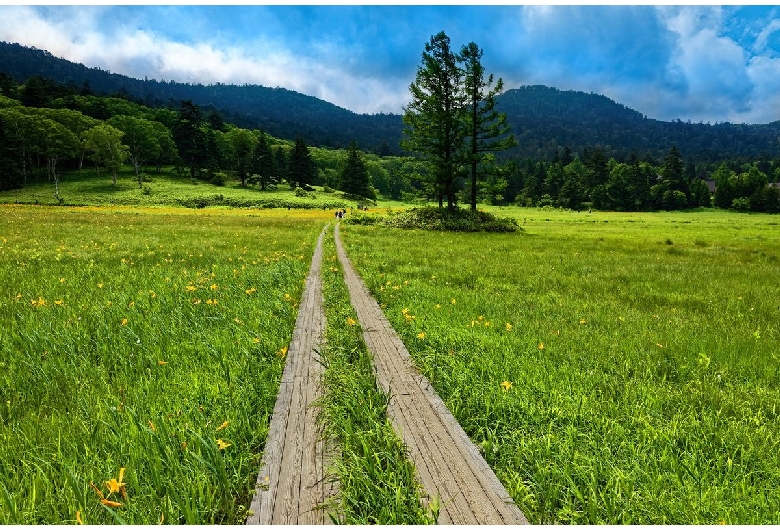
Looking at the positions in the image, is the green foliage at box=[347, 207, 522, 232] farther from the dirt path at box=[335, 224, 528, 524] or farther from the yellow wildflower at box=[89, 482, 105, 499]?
the yellow wildflower at box=[89, 482, 105, 499]

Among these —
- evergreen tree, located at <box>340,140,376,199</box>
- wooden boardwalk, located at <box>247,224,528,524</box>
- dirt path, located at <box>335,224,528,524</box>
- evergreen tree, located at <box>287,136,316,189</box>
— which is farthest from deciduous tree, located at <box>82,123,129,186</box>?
dirt path, located at <box>335,224,528,524</box>

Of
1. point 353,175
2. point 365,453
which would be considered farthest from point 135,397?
point 353,175

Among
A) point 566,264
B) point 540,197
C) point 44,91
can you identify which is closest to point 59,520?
point 566,264

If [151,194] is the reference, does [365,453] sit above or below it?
below

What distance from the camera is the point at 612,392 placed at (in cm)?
361

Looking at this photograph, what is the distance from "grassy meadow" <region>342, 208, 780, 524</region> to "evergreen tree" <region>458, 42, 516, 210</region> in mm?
23962

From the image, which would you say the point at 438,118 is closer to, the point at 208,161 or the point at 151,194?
the point at 151,194

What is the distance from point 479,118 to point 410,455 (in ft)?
106

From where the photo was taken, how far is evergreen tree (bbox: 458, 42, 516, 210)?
97.1 feet

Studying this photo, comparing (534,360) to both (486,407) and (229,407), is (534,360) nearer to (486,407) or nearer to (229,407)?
(486,407)

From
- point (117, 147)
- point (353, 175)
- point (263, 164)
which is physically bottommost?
point (353, 175)

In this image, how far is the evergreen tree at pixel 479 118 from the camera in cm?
2961

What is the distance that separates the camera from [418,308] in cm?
655

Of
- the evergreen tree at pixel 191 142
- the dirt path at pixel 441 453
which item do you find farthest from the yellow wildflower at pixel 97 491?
the evergreen tree at pixel 191 142
